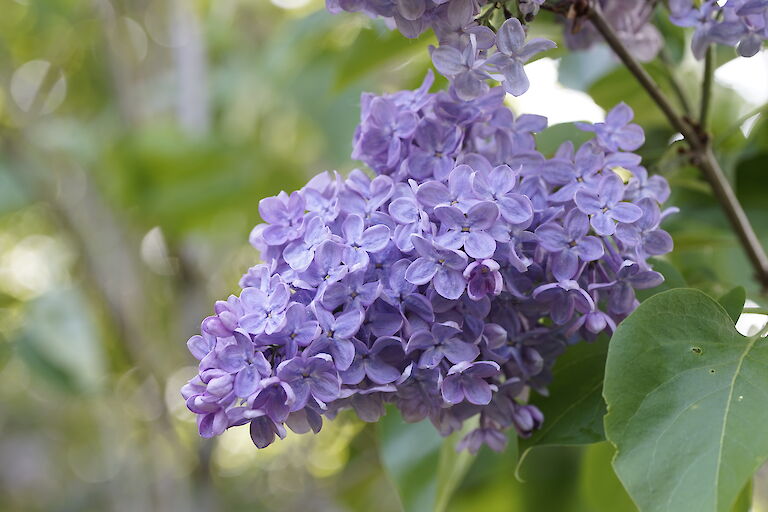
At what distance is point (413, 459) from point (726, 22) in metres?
0.42

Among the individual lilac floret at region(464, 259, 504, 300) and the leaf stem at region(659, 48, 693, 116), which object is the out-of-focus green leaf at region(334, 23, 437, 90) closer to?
the leaf stem at region(659, 48, 693, 116)

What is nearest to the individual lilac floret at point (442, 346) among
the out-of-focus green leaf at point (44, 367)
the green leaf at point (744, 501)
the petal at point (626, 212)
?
the petal at point (626, 212)

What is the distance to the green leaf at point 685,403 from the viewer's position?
37 cm

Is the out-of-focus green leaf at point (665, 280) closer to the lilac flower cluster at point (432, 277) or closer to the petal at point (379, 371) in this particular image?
the lilac flower cluster at point (432, 277)

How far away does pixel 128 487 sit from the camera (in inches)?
75.7

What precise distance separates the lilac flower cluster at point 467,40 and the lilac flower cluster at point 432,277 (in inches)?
0.8

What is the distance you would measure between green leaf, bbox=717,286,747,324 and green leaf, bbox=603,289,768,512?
0.02 meters

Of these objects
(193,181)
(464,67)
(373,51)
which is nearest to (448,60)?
(464,67)

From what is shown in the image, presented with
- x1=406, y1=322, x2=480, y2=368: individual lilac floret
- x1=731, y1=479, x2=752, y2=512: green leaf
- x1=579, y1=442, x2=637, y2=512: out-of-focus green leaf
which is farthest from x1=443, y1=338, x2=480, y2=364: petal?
x1=579, y1=442, x2=637, y2=512: out-of-focus green leaf

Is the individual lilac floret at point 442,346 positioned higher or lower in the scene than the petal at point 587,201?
lower

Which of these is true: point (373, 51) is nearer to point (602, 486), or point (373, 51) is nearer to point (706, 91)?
point (706, 91)

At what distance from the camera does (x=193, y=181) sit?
61.7 inches

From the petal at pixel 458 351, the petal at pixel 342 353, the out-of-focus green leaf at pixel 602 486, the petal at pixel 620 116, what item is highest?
the petal at pixel 620 116

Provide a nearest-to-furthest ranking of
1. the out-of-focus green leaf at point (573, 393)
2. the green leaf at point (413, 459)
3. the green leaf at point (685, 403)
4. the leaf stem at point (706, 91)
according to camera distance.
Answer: the green leaf at point (685, 403) → the out-of-focus green leaf at point (573, 393) → the leaf stem at point (706, 91) → the green leaf at point (413, 459)
